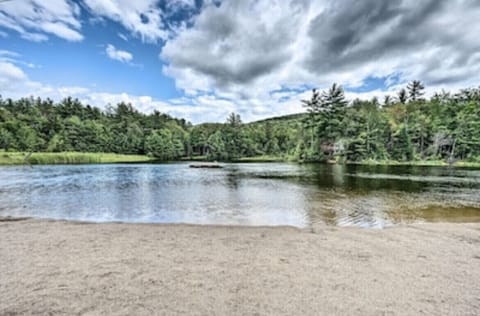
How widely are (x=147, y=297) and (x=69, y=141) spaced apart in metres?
76.7

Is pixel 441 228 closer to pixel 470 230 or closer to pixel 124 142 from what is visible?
pixel 470 230

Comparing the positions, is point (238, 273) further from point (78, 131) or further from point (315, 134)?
point (78, 131)

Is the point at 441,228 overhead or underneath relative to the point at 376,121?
underneath

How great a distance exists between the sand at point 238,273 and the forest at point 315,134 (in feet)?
164

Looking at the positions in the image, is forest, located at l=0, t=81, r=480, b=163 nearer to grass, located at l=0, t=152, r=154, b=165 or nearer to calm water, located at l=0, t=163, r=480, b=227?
grass, located at l=0, t=152, r=154, b=165

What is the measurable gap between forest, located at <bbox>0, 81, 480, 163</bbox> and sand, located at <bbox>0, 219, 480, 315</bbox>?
4985 centimetres

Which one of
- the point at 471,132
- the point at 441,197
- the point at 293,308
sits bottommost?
the point at 441,197

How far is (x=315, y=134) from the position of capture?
58312mm

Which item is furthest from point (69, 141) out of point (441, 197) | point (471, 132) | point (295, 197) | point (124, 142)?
point (471, 132)

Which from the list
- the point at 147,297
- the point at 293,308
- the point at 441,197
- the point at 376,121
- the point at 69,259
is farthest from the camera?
the point at 376,121

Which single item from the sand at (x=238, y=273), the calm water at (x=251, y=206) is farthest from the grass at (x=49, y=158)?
the sand at (x=238, y=273)

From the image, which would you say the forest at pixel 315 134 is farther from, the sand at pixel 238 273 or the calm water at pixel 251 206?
the sand at pixel 238 273

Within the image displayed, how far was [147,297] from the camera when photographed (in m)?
3.45

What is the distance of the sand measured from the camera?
326 cm
